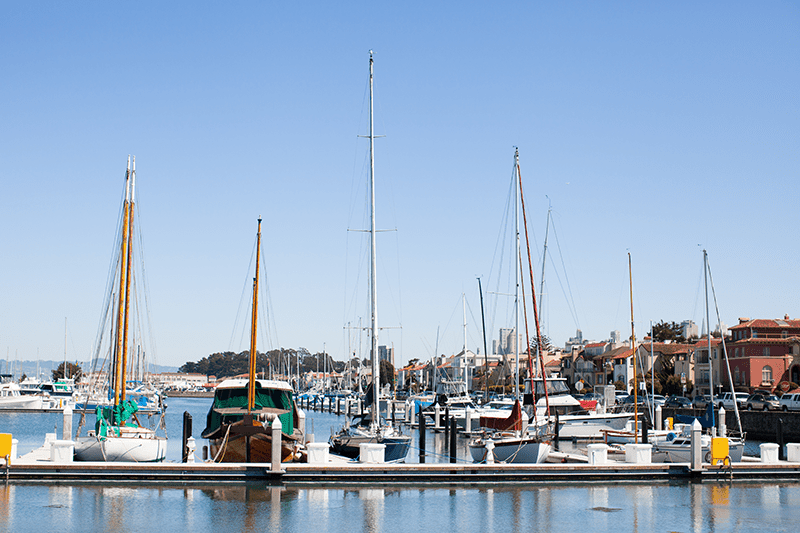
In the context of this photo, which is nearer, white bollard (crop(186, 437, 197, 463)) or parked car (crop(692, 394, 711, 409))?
white bollard (crop(186, 437, 197, 463))

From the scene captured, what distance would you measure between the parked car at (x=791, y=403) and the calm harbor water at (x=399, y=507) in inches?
1458

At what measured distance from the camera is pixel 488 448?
108 feet

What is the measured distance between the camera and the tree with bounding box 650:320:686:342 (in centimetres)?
15125

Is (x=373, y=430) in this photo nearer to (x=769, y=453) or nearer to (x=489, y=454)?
(x=489, y=454)

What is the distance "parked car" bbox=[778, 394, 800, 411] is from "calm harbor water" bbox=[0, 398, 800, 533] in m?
37.0

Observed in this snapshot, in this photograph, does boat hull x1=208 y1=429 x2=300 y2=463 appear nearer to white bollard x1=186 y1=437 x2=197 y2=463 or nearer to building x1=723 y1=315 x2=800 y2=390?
white bollard x1=186 y1=437 x2=197 y2=463

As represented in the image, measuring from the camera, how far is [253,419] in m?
35.5

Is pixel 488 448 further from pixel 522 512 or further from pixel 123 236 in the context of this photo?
pixel 123 236

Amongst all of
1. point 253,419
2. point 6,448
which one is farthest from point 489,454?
point 6,448

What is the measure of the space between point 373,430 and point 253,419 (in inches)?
255

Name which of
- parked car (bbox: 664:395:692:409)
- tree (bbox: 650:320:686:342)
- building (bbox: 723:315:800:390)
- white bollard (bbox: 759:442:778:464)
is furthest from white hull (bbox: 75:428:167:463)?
tree (bbox: 650:320:686:342)

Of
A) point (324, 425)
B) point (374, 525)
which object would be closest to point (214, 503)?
point (374, 525)

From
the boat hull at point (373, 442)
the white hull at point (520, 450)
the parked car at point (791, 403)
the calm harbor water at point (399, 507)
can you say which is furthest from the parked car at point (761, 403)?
the boat hull at point (373, 442)

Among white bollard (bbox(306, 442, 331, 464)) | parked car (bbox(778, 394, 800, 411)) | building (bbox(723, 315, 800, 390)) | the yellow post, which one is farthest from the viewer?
building (bbox(723, 315, 800, 390))
